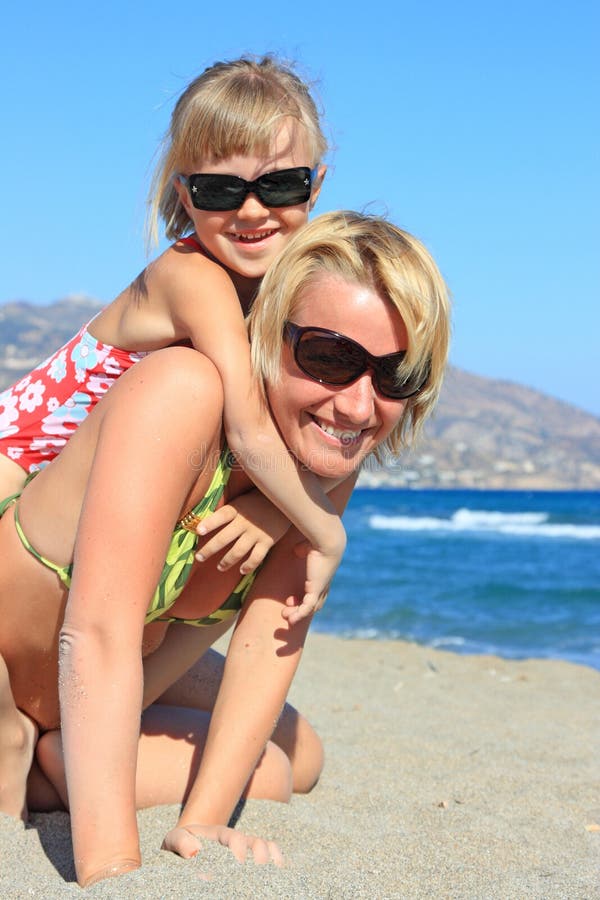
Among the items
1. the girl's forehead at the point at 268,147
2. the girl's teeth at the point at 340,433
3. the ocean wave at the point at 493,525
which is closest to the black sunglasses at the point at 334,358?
the girl's teeth at the point at 340,433

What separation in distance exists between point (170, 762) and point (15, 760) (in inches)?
17.8

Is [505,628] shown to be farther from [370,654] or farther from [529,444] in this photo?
[529,444]

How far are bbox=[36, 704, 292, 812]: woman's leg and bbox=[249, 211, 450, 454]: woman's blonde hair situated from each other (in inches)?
46.8

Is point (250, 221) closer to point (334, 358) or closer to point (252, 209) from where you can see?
point (252, 209)

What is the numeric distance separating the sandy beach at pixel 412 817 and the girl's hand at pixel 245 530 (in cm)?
71

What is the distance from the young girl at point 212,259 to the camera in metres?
2.55

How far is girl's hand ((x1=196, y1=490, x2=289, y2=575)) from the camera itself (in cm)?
246

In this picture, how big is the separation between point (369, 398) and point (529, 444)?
12704cm

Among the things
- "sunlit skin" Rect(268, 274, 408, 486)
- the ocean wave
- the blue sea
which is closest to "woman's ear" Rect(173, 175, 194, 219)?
"sunlit skin" Rect(268, 274, 408, 486)

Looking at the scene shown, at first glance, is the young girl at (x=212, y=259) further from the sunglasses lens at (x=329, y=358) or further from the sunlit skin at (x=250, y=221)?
the sunglasses lens at (x=329, y=358)

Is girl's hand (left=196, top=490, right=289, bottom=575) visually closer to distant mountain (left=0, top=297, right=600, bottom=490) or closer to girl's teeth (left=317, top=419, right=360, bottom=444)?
girl's teeth (left=317, top=419, right=360, bottom=444)

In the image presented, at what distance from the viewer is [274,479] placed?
241 cm

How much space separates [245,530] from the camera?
253cm

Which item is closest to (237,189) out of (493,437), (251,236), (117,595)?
(251,236)
